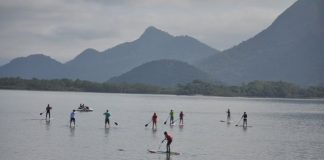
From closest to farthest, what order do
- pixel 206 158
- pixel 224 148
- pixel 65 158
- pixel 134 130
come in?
pixel 65 158 → pixel 206 158 → pixel 224 148 → pixel 134 130

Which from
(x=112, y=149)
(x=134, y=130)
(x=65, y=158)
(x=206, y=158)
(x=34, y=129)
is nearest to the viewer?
(x=65, y=158)

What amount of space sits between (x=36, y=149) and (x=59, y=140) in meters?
6.20

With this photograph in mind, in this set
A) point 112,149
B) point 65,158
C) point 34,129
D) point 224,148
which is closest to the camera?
point 65,158

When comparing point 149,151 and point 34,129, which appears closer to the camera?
point 149,151

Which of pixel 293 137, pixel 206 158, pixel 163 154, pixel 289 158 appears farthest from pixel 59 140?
pixel 293 137

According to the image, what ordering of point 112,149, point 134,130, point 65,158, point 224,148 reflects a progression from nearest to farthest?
1. point 65,158
2. point 112,149
3. point 224,148
4. point 134,130

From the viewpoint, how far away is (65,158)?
33.0 meters

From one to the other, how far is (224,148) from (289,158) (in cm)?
581

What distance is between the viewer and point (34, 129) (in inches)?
2045

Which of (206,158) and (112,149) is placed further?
(112,149)

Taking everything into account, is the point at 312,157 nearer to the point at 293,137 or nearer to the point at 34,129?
the point at 293,137

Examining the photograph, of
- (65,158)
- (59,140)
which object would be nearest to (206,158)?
(65,158)

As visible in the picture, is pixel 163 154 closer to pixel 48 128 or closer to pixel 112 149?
pixel 112 149

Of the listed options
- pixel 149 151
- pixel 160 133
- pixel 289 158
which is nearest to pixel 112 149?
pixel 149 151
